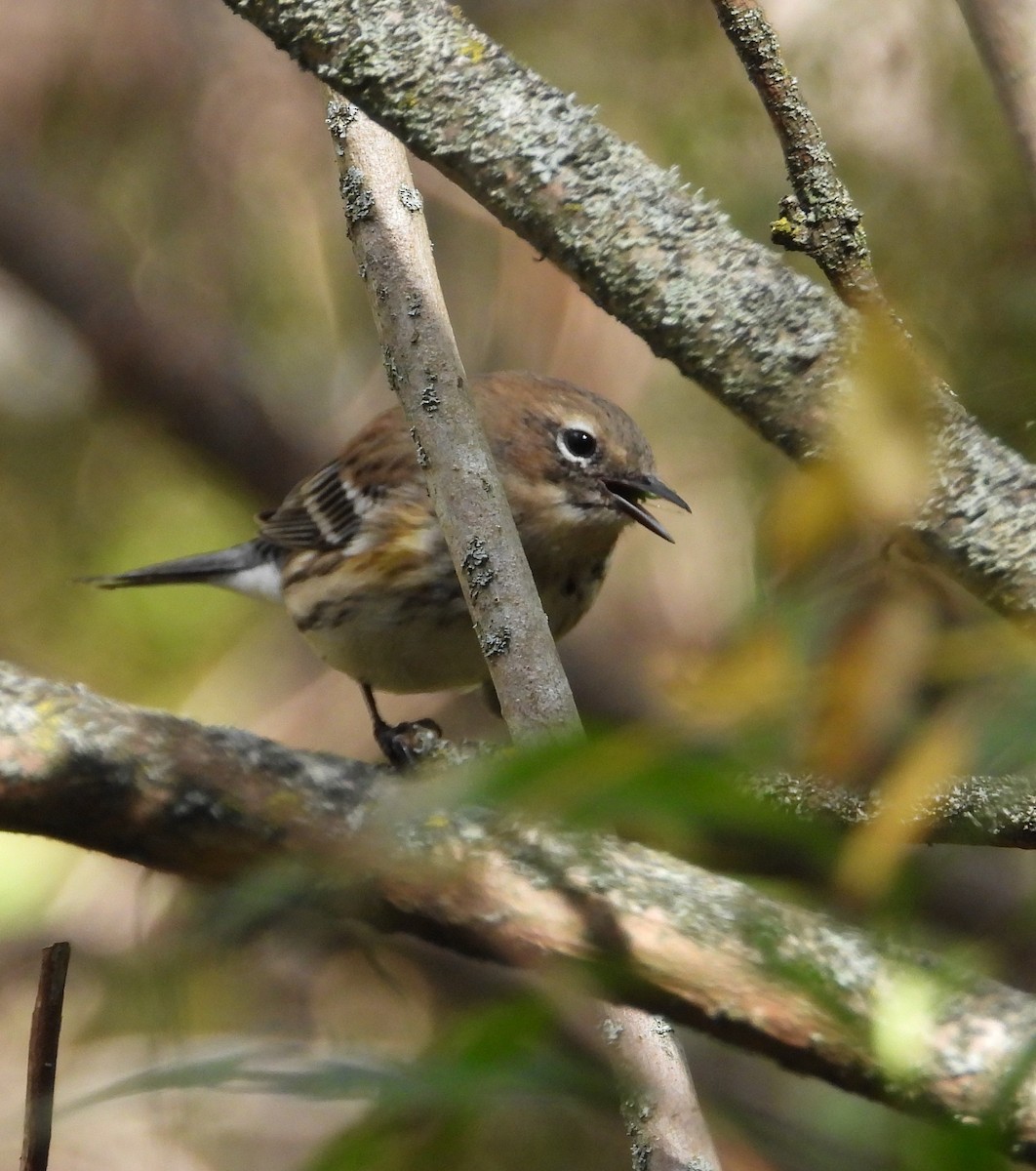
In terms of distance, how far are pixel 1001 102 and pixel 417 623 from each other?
2388 millimetres

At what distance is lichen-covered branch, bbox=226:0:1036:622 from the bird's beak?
1763 mm

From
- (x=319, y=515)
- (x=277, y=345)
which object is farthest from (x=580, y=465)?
(x=277, y=345)

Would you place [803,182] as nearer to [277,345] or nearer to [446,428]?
[446,428]

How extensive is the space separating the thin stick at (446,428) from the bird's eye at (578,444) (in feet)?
4.45

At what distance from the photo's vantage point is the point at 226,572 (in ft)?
16.5

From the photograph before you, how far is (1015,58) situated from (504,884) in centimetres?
105

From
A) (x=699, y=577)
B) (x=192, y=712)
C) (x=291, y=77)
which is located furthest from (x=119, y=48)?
(x=699, y=577)

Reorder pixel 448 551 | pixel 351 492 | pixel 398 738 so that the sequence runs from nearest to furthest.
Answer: pixel 448 551, pixel 398 738, pixel 351 492

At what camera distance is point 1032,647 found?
1028 millimetres

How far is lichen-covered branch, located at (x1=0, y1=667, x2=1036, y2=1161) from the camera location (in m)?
1.26

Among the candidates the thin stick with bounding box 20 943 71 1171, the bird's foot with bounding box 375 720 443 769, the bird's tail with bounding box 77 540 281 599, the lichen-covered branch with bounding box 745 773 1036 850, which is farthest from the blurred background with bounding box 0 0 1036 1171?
the thin stick with bounding box 20 943 71 1171

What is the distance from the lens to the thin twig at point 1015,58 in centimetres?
162

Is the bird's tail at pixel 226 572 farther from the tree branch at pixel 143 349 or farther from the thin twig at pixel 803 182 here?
the thin twig at pixel 803 182

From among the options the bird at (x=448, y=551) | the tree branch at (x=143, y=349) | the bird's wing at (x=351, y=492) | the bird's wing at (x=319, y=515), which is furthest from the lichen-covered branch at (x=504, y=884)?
the tree branch at (x=143, y=349)
